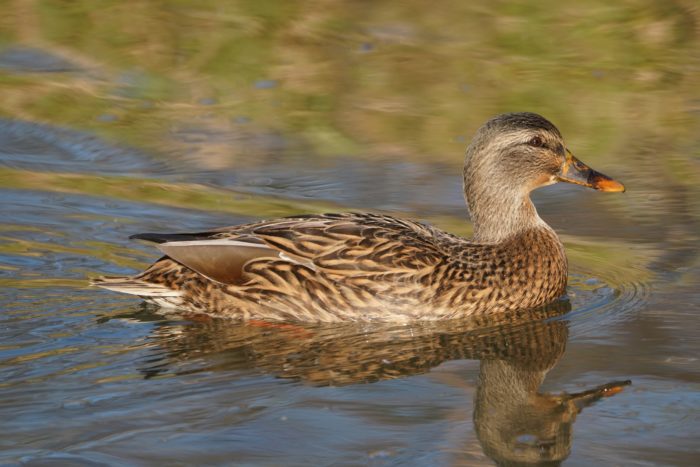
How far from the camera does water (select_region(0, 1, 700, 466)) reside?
6.43 meters

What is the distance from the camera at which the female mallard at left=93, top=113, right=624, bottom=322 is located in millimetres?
8375

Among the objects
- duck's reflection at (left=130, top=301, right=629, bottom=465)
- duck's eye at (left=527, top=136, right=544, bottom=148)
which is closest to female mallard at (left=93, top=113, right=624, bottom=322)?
duck's reflection at (left=130, top=301, right=629, bottom=465)

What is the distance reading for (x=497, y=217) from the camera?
9.09 m

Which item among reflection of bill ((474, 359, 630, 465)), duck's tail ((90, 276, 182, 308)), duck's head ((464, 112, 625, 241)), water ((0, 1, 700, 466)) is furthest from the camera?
duck's head ((464, 112, 625, 241))

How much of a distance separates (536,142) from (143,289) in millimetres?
2810

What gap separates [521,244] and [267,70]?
5.59 meters

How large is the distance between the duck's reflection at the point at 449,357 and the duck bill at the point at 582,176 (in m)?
0.91

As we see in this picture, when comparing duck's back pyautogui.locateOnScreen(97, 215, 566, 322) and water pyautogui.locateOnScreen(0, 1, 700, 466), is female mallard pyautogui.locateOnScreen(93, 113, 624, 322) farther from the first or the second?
water pyautogui.locateOnScreen(0, 1, 700, 466)

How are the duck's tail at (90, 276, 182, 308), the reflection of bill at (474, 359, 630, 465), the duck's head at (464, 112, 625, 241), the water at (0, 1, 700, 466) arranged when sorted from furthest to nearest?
the duck's head at (464, 112, 625, 241) < the duck's tail at (90, 276, 182, 308) < the water at (0, 1, 700, 466) < the reflection of bill at (474, 359, 630, 465)

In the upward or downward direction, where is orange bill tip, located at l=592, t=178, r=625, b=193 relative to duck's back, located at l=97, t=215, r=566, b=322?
upward

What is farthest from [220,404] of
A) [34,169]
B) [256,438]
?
[34,169]

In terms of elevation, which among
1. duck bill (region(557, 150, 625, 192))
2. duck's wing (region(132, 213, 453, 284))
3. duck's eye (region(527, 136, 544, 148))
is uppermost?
duck's eye (region(527, 136, 544, 148))

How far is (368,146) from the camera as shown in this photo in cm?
1183

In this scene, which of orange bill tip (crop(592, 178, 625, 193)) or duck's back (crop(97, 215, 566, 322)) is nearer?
duck's back (crop(97, 215, 566, 322))
